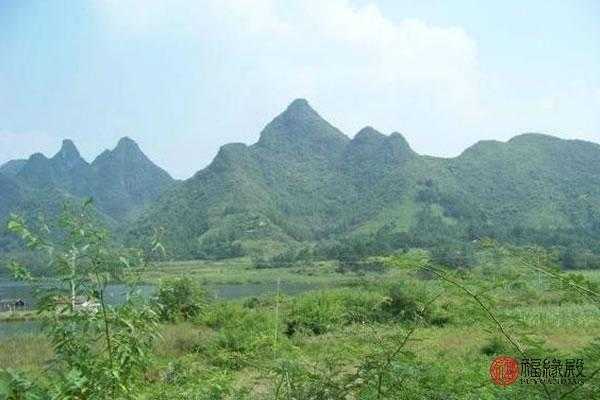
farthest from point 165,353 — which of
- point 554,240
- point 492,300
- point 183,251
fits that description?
point 183,251

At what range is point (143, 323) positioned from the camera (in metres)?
2.58

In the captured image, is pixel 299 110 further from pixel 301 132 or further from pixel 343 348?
pixel 343 348

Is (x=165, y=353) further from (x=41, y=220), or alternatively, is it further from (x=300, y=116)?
(x=300, y=116)

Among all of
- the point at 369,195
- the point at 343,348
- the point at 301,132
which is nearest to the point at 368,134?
the point at 301,132

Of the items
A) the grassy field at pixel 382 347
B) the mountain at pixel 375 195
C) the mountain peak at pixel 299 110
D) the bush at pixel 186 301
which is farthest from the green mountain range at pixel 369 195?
the grassy field at pixel 382 347

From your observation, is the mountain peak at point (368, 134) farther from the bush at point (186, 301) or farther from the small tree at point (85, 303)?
the small tree at point (85, 303)

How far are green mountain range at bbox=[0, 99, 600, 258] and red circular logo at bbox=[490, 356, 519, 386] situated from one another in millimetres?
75556

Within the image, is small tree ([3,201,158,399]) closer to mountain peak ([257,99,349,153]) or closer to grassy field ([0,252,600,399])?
grassy field ([0,252,600,399])

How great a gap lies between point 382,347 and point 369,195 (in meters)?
132

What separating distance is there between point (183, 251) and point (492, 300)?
101960mm

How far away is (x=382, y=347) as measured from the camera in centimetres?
213

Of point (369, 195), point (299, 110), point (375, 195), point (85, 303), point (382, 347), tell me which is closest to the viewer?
point (382, 347)

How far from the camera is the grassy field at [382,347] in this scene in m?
1.95

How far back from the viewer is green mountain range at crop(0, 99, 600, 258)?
9856 cm
